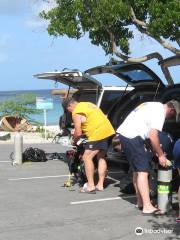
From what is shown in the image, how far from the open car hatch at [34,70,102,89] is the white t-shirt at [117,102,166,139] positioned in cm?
349

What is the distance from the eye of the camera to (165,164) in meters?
7.71

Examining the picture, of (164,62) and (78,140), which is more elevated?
(164,62)

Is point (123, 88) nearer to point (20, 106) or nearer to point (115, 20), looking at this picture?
point (115, 20)

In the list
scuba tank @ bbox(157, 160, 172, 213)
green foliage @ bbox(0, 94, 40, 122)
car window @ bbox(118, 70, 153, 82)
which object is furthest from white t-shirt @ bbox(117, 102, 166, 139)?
Answer: green foliage @ bbox(0, 94, 40, 122)

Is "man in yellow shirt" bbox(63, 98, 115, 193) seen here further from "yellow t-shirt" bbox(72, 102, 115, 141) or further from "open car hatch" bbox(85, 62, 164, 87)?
"open car hatch" bbox(85, 62, 164, 87)

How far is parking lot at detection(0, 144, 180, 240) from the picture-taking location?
22.1 feet

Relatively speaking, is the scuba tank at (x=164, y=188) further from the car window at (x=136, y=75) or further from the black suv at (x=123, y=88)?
the car window at (x=136, y=75)

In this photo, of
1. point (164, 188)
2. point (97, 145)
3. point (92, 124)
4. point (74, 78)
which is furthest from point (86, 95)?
point (164, 188)

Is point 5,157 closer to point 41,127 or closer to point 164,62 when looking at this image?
point 164,62

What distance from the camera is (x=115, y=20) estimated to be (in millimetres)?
14219

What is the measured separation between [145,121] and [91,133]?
1.90 m

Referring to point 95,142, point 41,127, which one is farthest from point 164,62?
point 41,127

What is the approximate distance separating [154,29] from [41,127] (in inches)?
537

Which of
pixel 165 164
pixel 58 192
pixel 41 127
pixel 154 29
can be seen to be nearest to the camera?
pixel 165 164
